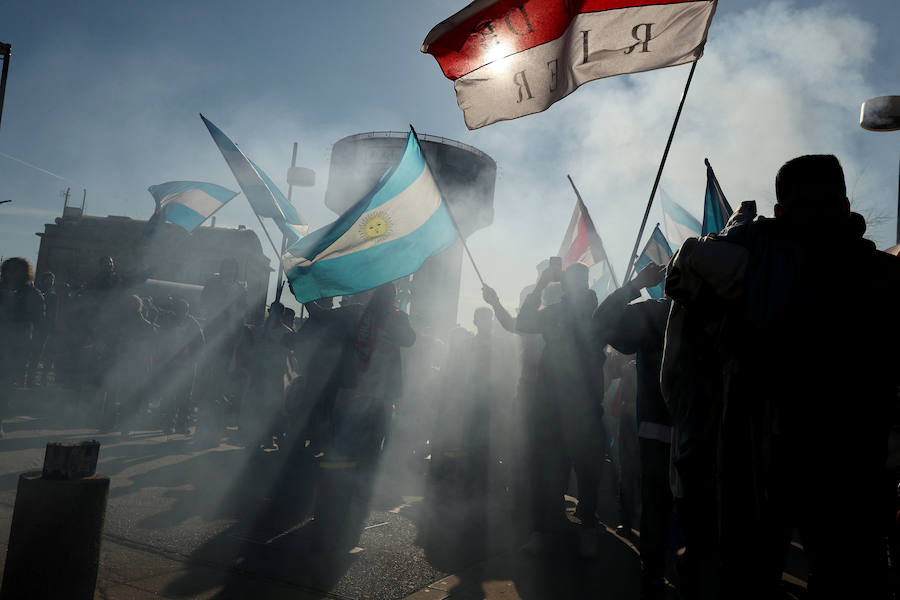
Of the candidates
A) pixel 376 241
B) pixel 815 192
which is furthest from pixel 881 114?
pixel 815 192

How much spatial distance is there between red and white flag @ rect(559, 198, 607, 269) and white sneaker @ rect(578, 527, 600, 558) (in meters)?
3.81

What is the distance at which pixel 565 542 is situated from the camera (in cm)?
427

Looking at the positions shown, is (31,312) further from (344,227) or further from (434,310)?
(434,310)

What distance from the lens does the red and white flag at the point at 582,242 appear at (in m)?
7.49

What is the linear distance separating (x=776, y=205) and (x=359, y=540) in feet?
10.8

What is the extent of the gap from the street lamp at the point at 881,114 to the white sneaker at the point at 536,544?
22.9 feet

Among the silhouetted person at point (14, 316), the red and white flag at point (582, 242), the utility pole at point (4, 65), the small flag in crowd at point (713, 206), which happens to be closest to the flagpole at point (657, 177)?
the small flag in crowd at point (713, 206)

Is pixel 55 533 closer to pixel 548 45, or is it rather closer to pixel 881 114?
pixel 548 45

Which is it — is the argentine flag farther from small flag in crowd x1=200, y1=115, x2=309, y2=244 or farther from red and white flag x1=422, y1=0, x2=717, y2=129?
small flag in crowd x1=200, y1=115, x2=309, y2=244

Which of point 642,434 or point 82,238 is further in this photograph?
point 82,238

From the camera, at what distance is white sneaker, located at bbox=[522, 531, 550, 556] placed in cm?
401

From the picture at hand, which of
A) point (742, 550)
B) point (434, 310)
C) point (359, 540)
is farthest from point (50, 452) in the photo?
point (434, 310)

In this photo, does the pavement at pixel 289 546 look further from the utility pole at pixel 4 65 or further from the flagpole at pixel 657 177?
the utility pole at pixel 4 65

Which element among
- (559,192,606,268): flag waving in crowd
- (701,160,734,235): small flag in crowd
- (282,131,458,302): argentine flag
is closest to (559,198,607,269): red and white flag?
(559,192,606,268): flag waving in crowd
